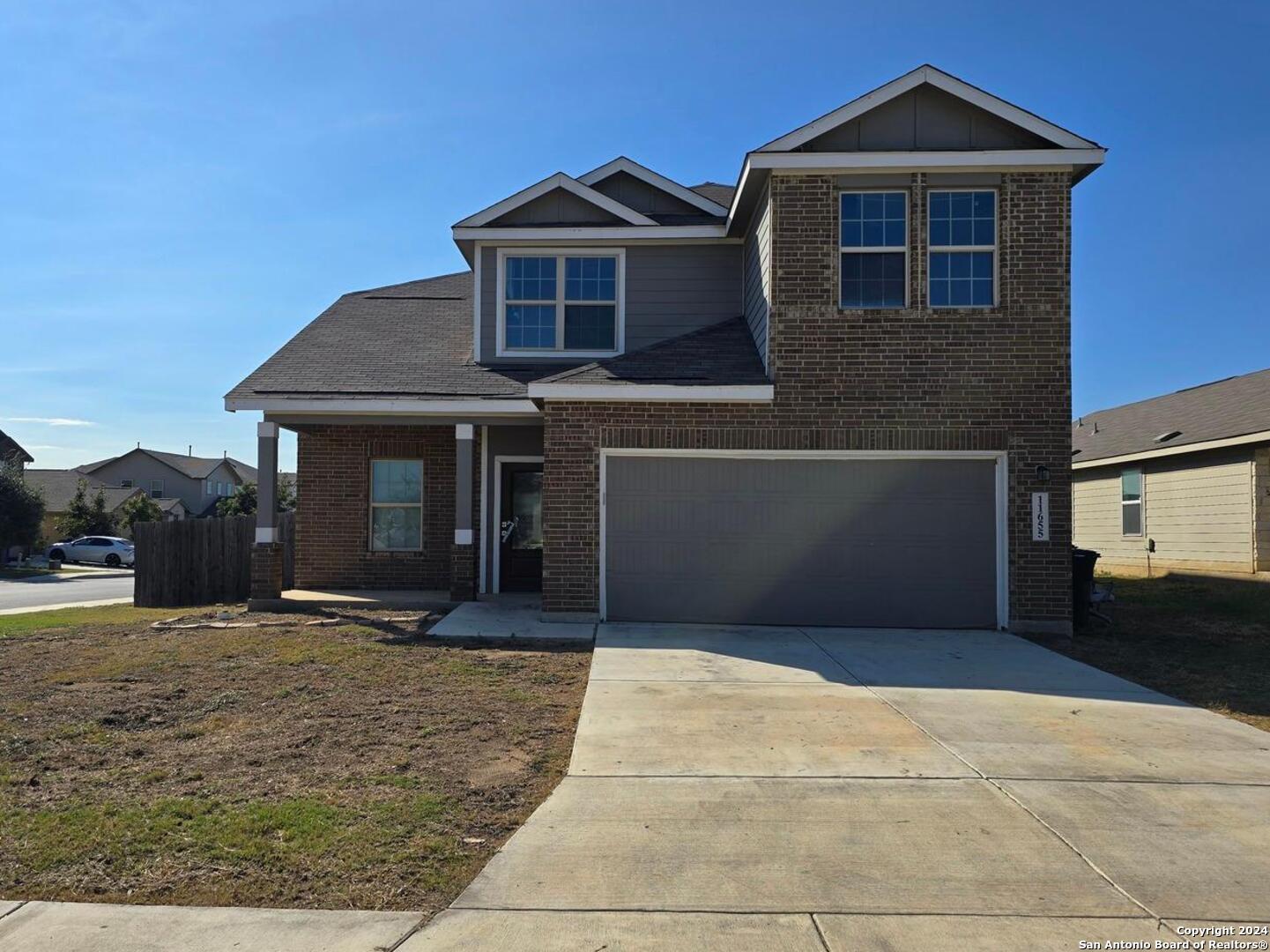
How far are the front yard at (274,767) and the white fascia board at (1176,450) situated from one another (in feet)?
44.3

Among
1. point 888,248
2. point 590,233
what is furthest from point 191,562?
point 888,248

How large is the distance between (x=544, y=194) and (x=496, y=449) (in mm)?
4023

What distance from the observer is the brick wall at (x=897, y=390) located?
10773 millimetres

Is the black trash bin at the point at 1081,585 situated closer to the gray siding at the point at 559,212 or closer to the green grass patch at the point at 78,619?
the gray siding at the point at 559,212

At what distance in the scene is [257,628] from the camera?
438 inches

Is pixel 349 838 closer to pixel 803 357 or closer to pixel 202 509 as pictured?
pixel 803 357

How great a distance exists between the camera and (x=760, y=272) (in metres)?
11.9

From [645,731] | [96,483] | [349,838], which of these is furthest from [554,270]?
[96,483]

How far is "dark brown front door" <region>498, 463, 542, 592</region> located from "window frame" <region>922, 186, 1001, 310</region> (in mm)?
6603

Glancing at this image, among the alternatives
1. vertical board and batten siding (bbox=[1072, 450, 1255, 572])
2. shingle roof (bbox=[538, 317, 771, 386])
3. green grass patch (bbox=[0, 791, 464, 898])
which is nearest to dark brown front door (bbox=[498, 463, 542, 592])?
shingle roof (bbox=[538, 317, 771, 386])

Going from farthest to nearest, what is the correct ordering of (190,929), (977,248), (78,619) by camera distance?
(78,619) → (977,248) → (190,929)

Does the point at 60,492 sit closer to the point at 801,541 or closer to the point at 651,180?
the point at 651,180

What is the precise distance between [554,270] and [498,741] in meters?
9.08

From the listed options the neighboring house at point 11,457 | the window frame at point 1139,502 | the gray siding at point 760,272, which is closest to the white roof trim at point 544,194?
the gray siding at point 760,272
